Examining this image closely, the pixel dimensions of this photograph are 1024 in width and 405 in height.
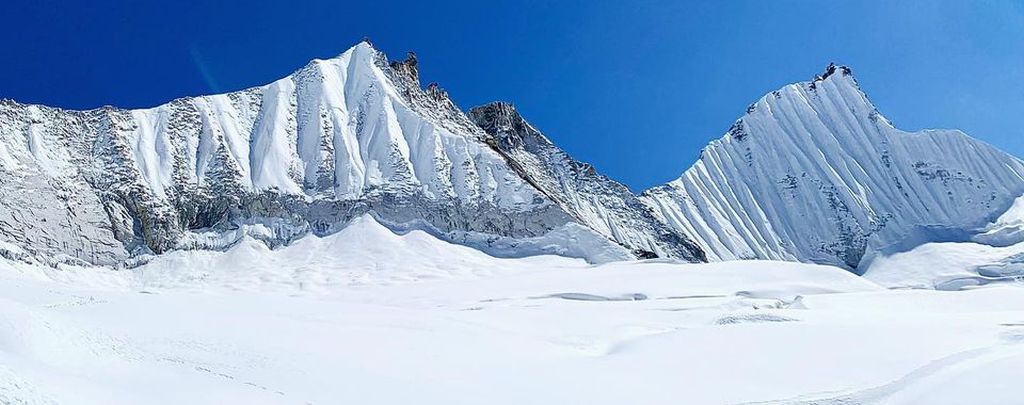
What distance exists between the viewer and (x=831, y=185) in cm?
13112

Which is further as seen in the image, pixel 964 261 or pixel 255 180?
pixel 964 261

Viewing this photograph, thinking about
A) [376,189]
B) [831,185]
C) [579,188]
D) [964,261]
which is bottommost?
[376,189]

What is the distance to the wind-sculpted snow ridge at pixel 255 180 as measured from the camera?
66.1m

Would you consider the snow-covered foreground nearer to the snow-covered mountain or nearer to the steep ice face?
the snow-covered mountain

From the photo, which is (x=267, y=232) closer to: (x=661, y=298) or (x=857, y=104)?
(x=661, y=298)

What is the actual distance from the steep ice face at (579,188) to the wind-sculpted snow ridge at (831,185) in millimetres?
20161

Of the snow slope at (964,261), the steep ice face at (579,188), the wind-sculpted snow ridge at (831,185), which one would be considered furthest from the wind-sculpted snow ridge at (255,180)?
the wind-sculpted snow ridge at (831,185)

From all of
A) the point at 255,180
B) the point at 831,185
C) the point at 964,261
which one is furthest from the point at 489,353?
the point at 831,185

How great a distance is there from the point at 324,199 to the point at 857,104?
4054 inches

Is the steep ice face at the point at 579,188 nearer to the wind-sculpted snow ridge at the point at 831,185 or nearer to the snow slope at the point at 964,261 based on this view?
the wind-sculpted snow ridge at the point at 831,185

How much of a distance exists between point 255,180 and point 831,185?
90.8m

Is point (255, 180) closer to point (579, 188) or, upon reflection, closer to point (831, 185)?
point (579, 188)

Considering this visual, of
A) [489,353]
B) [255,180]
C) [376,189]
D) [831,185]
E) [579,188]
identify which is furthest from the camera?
[831,185]

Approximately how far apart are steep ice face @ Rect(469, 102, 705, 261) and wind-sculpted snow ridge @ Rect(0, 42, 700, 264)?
0.89 meters
